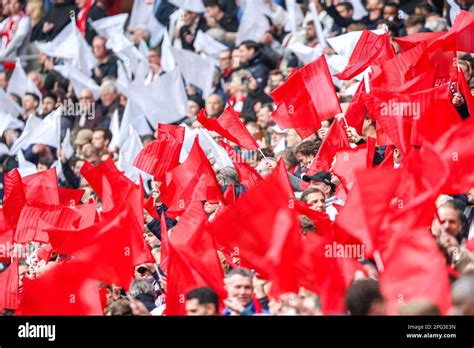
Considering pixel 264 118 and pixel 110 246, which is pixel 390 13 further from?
pixel 110 246

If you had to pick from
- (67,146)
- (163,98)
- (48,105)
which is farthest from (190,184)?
(48,105)

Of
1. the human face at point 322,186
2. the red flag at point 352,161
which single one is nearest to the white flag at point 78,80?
the human face at point 322,186

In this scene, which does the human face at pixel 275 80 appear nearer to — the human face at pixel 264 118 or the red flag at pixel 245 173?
the human face at pixel 264 118

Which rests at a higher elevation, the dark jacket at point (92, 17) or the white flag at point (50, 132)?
the dark jacket at point (92, 17)

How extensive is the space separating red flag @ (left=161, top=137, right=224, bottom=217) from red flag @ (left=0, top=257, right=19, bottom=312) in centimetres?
112

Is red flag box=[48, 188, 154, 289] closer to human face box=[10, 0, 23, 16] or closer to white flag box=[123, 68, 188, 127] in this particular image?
white flag box=[123, 68, 188, 127]

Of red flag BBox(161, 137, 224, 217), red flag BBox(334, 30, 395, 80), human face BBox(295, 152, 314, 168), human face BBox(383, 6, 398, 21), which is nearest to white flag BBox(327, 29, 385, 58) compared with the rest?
human face BBox(295, 152, 314, 168)

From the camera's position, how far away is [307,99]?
8.17 meters

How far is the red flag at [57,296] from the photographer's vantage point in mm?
6105

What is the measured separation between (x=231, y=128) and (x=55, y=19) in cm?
635

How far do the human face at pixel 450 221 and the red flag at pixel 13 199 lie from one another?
8.88ft
